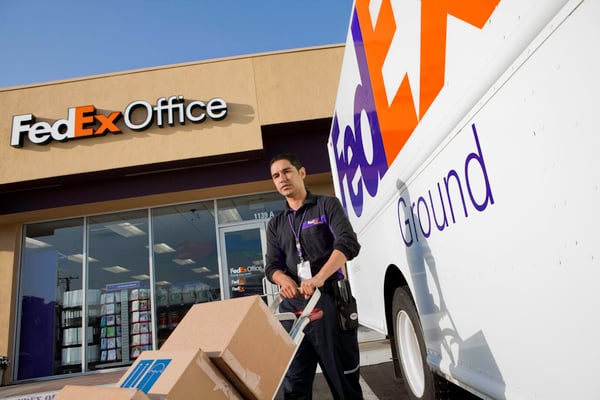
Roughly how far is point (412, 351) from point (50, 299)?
8341mm

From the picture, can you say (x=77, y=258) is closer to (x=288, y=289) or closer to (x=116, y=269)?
(x=116, y=269)

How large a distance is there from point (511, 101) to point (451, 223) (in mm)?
689

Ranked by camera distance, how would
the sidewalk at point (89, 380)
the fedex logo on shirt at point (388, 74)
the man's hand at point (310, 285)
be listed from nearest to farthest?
the fedex logo on shirt at point (388, 74), the man's hand at point (310, 285), the sidewalk at point (89, 380)

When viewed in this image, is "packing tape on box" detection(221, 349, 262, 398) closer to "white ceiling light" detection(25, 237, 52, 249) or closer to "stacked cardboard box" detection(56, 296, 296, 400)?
"stacked cardboard box" detection(56, 296, 296, 400)

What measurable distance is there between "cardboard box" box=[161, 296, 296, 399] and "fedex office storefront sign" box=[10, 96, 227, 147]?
6.64 meters

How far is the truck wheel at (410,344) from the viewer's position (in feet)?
8.16

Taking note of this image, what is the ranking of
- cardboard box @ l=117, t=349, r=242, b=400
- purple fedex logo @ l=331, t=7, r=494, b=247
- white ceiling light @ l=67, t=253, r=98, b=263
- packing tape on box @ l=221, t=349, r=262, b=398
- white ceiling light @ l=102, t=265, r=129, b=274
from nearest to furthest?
cardboard box @ l=117, t=349, r=242, b=400
packing tape on box @ l=221, t=349, r=262, b=398
purple fedex logo @ l=331, t=7, r=494, b=247
white ceiling light @ l=102, t=265, r=129, b=274
white ceiling light @ l=67, t=253, r=98, b=263

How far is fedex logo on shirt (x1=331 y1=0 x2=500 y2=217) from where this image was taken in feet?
5.60

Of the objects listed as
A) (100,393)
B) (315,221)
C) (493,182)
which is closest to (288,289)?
(315,221)

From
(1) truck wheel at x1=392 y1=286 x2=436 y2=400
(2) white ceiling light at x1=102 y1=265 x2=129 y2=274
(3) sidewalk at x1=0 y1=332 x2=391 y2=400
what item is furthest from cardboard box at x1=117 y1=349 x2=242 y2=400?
(2) white ceiling light at x1=102 y1=265 x2=129 y2=274

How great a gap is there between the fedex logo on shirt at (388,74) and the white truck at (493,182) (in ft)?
0.04

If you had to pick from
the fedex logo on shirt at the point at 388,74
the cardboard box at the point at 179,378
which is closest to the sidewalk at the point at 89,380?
the fedex logo on shirt at the point at 388,74

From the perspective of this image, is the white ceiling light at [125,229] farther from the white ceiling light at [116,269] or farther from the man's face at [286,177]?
the man's face at [286,177]

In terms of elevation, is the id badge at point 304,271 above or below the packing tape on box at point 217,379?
above
